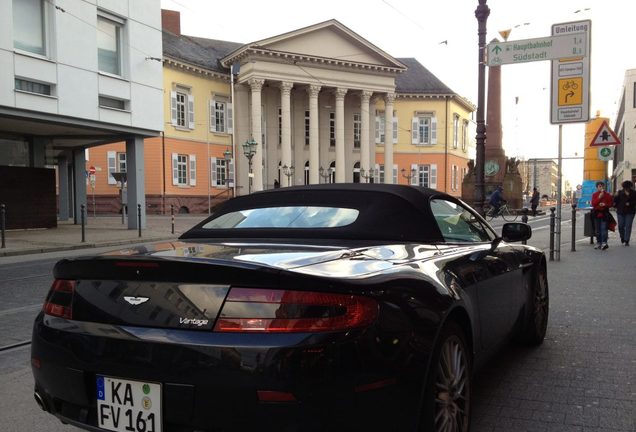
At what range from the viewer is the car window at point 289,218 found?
3.34m

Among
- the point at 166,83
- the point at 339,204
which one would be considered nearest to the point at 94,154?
the point at 166,83

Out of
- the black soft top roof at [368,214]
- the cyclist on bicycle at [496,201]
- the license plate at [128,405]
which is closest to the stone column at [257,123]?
the cyclist on bicycle at [496,201]

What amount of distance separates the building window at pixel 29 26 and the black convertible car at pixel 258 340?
18.2m

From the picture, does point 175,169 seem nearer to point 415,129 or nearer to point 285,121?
point 285,121

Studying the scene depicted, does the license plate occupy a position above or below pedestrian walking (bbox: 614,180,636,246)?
below

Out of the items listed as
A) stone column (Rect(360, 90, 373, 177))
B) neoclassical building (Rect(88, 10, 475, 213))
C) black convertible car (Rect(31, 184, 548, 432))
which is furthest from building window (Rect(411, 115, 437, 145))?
black convertible car (Rect(31, 184, 548, 432))

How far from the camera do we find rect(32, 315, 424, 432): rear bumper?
1935 mm

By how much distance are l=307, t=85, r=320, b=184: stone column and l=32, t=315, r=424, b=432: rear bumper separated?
42808 millimetres

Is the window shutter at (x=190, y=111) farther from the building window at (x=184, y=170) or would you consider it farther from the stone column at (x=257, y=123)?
the stone column at (x=257, y=123)

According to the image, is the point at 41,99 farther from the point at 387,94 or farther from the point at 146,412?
the point at 387,94

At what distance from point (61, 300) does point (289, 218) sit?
1449 millimetres

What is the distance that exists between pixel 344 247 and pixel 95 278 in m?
1.21

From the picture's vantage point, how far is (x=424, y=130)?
2256 inches

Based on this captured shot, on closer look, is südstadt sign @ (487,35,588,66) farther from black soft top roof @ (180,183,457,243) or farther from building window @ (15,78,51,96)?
building window @ (15,78,51,96)
